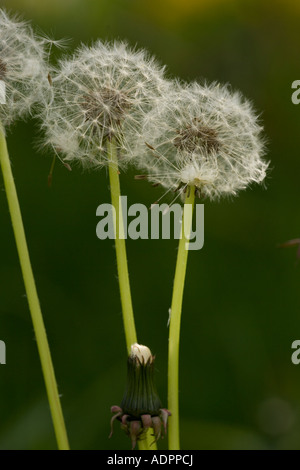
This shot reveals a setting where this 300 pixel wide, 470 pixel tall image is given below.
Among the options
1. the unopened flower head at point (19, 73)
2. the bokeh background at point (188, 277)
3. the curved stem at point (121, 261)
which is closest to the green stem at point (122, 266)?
the curved stem at point (121, 261)

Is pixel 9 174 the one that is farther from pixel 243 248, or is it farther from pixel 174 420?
pixel 243 248

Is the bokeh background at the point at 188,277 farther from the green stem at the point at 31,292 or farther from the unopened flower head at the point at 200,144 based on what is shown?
the unopened flower head at the point at 200,144

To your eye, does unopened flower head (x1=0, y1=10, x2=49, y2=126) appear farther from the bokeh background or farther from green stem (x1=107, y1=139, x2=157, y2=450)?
the bokeh background

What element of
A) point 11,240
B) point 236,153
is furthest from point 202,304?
point 236,153

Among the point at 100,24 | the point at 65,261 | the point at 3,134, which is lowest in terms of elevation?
the point at 3,134

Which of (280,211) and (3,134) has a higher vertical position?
(280,211)

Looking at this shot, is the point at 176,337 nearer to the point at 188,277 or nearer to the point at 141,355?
the point at 141,355
